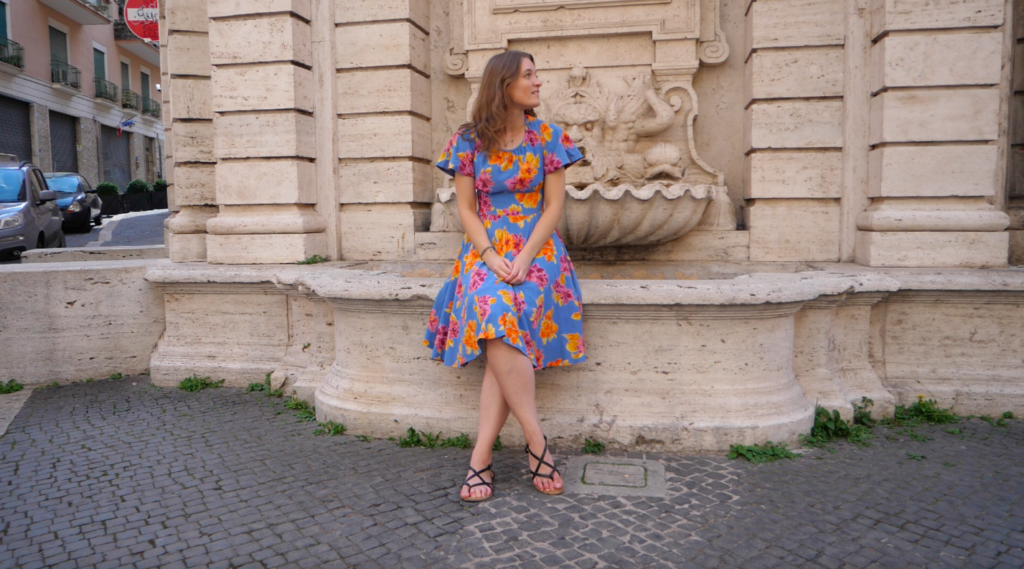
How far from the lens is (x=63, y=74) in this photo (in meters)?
25.6

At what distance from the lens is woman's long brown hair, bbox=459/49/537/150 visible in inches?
124

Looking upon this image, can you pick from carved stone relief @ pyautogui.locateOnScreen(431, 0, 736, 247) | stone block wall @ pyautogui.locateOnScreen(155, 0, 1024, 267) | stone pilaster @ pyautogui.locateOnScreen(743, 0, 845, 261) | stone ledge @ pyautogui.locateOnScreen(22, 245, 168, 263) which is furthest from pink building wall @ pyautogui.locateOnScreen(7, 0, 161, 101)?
stone pilaster @ pyautogui.locateOnScreen(743, 0, 845, 261)

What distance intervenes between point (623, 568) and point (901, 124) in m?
3.83

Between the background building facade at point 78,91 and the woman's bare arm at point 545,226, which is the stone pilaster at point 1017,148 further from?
the background building facade at point 78,91

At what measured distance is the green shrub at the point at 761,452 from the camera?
3.40 meters

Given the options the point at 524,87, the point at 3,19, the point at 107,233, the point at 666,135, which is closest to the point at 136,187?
the point at 3,19

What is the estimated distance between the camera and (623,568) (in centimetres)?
242

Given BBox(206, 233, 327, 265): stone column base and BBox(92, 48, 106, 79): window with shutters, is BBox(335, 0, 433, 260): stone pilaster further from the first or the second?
BBox(92, 48, 106, 79): window with shutters

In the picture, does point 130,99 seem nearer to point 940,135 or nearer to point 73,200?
point 73,200

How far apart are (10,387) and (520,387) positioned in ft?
13.3

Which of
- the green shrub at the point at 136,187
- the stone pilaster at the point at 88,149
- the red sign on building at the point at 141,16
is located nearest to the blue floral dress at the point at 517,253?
the red sign on building at the point at 141,16

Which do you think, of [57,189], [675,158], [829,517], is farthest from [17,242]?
[829,517]

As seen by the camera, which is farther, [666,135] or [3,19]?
[3,19]

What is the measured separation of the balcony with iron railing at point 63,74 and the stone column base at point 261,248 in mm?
24891
